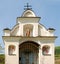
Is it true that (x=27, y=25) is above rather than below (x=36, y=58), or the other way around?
above

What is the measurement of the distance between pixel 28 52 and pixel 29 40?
1.19 meters

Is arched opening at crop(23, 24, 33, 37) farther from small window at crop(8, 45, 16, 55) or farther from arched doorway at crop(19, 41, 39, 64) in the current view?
small window at crop(8, 45, 16, 55)

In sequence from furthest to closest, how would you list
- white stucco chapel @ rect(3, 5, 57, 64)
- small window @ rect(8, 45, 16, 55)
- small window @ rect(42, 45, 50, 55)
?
1. small window @ rect(42, 45, 50, 55)
2. small window @ rect(8, 45, 16, 55)
3. white stucco chapel @ rect(3, 5, 57, 64)

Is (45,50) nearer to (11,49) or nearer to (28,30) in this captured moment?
(28,30)

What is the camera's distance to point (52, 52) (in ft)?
72.4

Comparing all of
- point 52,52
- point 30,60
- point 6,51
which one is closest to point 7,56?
point 6,51

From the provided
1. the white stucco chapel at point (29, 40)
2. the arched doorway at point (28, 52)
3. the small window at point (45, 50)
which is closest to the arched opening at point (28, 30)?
the white stucco chapel at point (29, 40)

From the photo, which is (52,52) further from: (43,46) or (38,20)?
(38,20)

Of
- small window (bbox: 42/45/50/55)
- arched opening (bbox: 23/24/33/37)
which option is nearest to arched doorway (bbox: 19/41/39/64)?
small window (bbox: 42/45/50/55)

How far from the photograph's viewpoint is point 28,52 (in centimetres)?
2288

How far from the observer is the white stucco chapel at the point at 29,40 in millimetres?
21952

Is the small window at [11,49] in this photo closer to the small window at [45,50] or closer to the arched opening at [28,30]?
the arched opening at [28,30]

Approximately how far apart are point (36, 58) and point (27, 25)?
8.39 feet

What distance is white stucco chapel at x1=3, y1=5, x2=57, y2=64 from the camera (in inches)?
864
